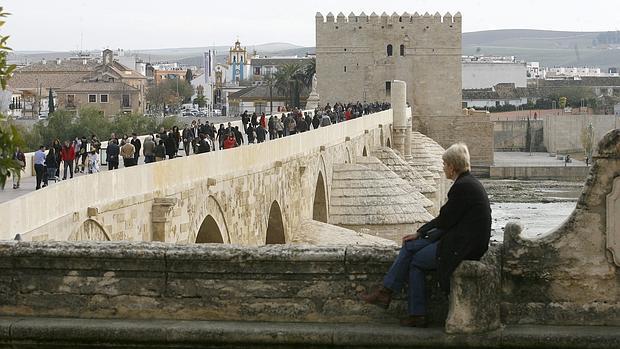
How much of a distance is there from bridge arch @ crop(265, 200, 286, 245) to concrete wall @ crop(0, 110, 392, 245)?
5 centimetres

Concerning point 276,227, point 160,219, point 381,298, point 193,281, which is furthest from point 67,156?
point 381,298

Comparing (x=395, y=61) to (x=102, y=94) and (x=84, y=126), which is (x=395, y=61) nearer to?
(x=102, y=94)

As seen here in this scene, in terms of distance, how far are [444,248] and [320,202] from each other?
24430 millimetres

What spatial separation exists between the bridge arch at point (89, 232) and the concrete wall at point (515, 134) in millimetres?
79273

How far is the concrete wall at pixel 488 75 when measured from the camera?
145125 mm

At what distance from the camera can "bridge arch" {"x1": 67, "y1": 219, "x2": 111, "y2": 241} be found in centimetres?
1184

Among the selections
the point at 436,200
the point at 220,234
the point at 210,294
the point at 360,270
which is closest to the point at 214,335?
the point at 210,294

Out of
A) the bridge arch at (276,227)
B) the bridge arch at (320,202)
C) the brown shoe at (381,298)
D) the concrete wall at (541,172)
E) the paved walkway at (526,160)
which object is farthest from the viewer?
the paved walkway at (526,160)

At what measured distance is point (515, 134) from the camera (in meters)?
91.1

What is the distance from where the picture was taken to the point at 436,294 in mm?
6164

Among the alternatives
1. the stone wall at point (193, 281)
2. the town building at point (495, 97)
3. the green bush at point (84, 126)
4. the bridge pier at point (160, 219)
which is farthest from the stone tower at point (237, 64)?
the stone wall at point (193, 281)

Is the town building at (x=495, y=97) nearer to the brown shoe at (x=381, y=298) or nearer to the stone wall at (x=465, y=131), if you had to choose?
the stone wall at (x=465, y=131)

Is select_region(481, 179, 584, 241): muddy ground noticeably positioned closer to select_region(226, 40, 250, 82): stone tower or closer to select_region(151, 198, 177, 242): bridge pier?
select_region(151, 198, 177, 242): bridge pier

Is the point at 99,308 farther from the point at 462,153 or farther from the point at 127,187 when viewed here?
the point at 127,187
